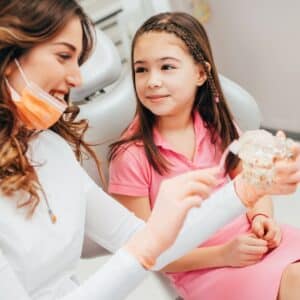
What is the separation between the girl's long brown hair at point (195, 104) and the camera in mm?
1456

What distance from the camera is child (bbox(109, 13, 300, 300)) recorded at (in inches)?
52.6

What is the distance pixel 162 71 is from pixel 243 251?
46 centimetres

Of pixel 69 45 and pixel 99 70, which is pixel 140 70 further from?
pixel 69 45

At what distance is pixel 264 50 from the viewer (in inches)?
94.3

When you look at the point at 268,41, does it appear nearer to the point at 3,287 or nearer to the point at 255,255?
the point at 255,255

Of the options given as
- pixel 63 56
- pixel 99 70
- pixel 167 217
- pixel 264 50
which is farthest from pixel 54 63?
pixel 264 50

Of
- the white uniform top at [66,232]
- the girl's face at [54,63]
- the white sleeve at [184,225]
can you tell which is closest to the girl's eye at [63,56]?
the girl's face at [54,63]

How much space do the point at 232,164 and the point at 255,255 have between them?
268 millimetres

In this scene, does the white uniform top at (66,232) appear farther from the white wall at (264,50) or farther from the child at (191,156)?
the white wall at (264,50)

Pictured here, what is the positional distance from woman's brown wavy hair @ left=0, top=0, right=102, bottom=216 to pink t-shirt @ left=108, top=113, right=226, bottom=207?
315mm

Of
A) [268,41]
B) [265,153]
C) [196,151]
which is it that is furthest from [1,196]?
[268,41]

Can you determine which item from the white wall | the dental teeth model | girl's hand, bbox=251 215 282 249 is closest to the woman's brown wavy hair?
the dental teeth model

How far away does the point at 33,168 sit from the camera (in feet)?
3.77

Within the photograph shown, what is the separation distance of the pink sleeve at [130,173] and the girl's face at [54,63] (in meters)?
0.34
